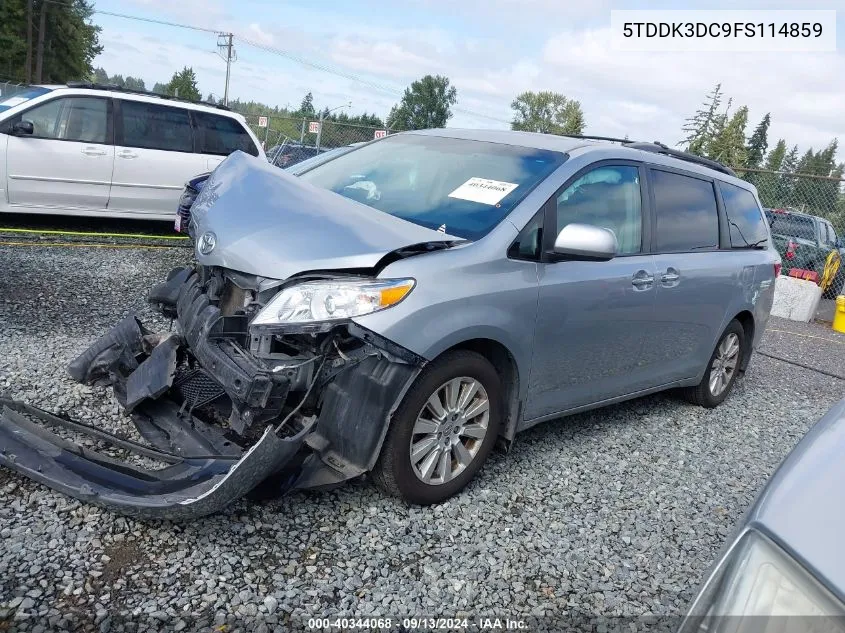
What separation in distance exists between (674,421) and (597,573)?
239 cm

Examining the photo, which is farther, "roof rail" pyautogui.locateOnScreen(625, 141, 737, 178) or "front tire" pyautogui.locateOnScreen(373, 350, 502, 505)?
"roof rail" pyautogui.locateOnScreen(625, 141, 737, 178)

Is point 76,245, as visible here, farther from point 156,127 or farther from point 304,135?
point 304,135

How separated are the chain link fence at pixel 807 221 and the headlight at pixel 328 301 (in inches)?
506

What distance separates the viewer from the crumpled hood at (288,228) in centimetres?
304

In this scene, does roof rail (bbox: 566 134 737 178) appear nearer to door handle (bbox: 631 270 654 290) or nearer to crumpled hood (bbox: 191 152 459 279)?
door handle (bbox: 631 270 654 290)

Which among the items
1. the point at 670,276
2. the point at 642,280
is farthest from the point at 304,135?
the point at 642,280

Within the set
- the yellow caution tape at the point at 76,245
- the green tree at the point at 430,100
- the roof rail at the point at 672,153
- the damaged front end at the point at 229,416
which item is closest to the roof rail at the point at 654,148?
the roof rail at the point at 672,153

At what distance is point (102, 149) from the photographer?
28.4 ft

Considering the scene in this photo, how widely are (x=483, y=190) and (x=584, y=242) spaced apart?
614 millimetres

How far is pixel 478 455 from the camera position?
3.55 meters

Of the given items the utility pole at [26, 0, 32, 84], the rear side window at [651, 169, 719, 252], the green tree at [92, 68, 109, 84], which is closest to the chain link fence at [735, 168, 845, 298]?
the rear side window at [651, 169, 719, 252]

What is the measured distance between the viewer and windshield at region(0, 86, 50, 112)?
8.15 meters

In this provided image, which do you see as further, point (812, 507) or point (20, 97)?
point (20, 97)

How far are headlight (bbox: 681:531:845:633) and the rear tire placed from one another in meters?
4.02
